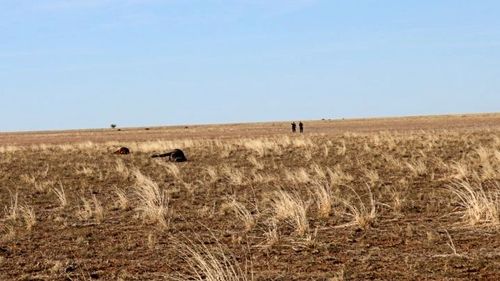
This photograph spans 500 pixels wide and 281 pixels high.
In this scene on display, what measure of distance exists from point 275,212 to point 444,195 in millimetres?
4109

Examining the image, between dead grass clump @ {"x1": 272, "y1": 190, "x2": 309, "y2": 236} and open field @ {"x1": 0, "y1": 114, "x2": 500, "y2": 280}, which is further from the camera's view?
dead grass clump @ {"x1": 272, "y1": 190, "x2": 309, "y2": 236}

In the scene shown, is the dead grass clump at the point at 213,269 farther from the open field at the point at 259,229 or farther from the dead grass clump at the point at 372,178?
the dead grass clump at the point at 372,178

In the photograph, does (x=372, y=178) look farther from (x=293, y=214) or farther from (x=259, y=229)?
(x=259, y=229)

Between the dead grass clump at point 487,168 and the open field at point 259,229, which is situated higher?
the dead grass clump at point 487,168

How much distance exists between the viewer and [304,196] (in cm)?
1495

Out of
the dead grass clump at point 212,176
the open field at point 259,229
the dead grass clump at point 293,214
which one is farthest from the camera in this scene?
the dead grass clump at point 212,176

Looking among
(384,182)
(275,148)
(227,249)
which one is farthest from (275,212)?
(275,148)

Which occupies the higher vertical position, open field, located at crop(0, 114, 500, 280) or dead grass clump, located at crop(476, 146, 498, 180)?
dead grass clump, located at crop(476, 146, 498, 180)

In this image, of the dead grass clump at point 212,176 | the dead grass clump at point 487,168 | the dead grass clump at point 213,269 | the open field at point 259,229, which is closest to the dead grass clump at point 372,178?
the open field at point 259,229

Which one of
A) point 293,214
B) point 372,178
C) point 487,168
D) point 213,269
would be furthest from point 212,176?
point 213,269

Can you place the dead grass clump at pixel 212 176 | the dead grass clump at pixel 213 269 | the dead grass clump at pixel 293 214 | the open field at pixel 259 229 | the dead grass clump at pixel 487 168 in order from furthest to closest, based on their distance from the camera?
1. the dead grass clump at pixel 212 176
2. the dead grass clump at pixel 487 168
3. the dead grass clump at pixel 293 214
4. the open field at pixel 259 229
5. the dead grass clump at pixel 213 269

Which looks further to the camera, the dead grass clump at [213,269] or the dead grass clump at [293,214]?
the dead grass clump at [293,214]

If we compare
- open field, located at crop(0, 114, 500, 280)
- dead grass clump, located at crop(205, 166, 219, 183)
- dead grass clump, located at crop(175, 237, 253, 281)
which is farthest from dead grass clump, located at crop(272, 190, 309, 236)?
dead grass clump, located at crop(205, 166, 219, 183)

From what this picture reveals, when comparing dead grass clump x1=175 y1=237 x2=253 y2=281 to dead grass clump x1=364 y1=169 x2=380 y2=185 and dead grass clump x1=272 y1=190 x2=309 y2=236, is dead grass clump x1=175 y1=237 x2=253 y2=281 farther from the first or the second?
dead grass clump x1=364 y1=169 x2=380 y2=185
